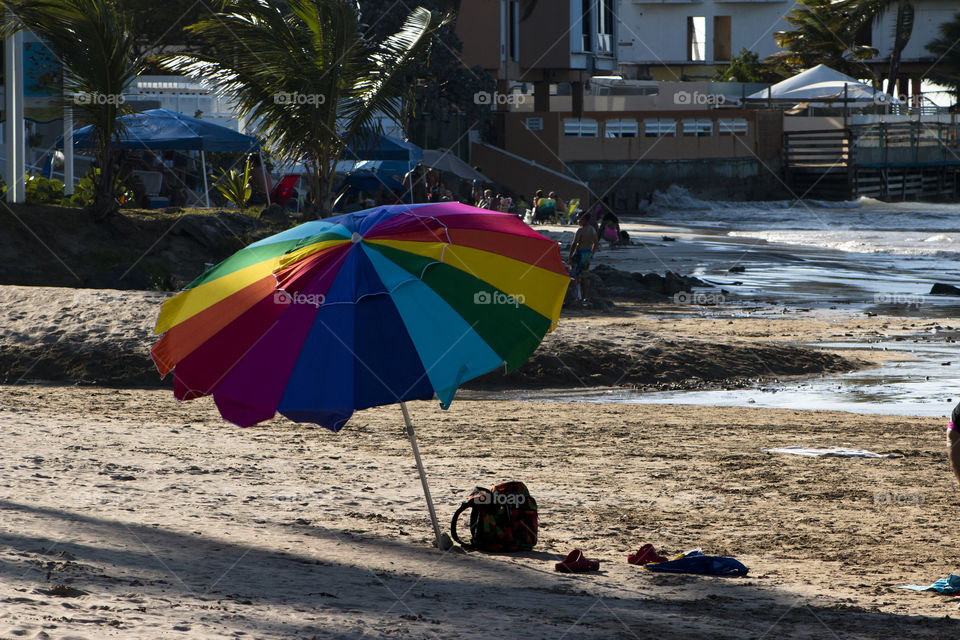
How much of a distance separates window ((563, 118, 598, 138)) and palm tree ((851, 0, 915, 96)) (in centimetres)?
2381

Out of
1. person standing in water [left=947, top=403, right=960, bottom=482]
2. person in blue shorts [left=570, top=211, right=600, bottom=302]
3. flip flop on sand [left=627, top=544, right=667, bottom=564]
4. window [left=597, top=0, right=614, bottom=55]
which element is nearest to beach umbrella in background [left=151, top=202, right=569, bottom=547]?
flip flop on sand [left=627, top=544, right=667, bottom=564]

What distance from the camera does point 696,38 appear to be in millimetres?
69000

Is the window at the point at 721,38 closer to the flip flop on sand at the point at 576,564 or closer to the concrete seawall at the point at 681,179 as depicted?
the concrete seawall at the point at 681,179

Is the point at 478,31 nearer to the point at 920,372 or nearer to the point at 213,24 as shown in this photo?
the point at 213,24

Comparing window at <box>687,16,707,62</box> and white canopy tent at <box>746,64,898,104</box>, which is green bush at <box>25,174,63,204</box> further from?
window at <box>687,16,707,62</box>

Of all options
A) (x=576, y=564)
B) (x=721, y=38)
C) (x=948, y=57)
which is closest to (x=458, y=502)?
(x=576, y=564)

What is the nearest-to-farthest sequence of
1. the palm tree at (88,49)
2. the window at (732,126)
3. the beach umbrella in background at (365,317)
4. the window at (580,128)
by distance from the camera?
the beach umbrella in background at (365,317) < the palm tree at (88,49) < the window at (580,128) < the window at (732,126)

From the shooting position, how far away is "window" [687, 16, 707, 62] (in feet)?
225

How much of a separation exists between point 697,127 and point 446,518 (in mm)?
40317

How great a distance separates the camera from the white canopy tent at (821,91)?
48094 mm

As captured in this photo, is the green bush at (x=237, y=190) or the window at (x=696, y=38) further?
the window at (x=696, y=38)

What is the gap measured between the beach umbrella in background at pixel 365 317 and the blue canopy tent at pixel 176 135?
16161 millimetres

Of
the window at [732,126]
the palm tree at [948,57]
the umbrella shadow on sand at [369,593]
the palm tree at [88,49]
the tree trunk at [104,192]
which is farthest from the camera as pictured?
the palm tree at [948,57]

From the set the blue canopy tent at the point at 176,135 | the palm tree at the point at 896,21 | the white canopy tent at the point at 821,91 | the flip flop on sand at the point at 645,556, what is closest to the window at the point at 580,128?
the white canopy tent at the point at 821,91
